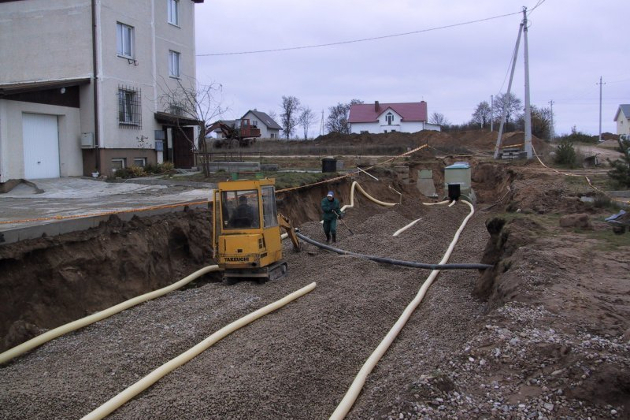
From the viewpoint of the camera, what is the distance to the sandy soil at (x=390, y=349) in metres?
5.39

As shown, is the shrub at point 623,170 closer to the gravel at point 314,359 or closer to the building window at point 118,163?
the gravel at point 314,359

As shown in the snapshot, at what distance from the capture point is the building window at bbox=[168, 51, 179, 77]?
27.7m

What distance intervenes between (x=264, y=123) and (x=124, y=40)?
6859cm

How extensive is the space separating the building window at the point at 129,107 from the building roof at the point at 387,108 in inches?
2365

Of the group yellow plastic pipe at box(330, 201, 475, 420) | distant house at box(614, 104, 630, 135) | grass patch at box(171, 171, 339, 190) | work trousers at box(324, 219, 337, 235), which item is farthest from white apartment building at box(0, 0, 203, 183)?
distant house at box(614, 104, 630, 135)

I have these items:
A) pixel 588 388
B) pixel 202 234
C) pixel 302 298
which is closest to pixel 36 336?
pixel 302 298

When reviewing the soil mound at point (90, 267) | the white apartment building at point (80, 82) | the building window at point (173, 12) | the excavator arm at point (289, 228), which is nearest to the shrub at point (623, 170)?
the excavator arm at point (289, 228)

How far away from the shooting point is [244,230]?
37.8ft

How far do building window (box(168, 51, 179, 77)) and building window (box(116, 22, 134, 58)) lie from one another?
10.3 feet

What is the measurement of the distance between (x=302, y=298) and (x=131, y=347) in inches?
129

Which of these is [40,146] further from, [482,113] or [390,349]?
[482,113]

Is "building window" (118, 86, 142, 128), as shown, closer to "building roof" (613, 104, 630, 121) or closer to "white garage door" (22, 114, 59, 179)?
"white garage door" (22, 114, 59, 179)

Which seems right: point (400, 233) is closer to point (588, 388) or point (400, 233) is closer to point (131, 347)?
point (131, 347)

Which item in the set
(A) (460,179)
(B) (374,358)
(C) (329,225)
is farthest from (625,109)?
(B) (374,358)
